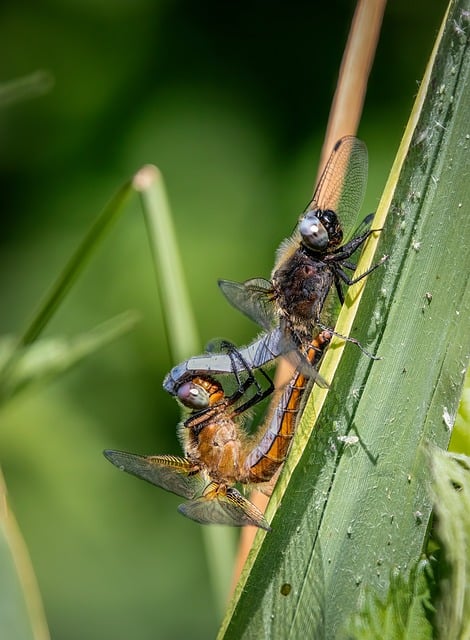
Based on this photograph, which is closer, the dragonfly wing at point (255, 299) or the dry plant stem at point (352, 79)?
the dry plant stem at point (352, 79)

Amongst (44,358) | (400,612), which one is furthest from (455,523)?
(44,358)

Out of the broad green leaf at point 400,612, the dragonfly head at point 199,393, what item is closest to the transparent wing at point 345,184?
the dragonfly head at point 199,393

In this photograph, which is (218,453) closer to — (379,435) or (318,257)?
(318,257)

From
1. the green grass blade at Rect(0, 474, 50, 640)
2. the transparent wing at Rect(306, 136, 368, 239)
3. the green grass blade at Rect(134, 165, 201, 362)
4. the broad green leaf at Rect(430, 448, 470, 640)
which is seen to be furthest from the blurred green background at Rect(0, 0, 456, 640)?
the broad green leaf at Rect(430, 448, 470, 640)

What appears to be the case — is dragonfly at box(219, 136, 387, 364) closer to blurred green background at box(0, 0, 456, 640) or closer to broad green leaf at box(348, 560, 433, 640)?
broad green leaf at box(348, 560, 433, 640)

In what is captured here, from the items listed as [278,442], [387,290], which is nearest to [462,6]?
[387,290]

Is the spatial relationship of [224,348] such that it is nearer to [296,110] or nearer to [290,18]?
[296,110]

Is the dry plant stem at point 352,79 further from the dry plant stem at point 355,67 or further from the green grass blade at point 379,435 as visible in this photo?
the green grass blade at point 379,435
